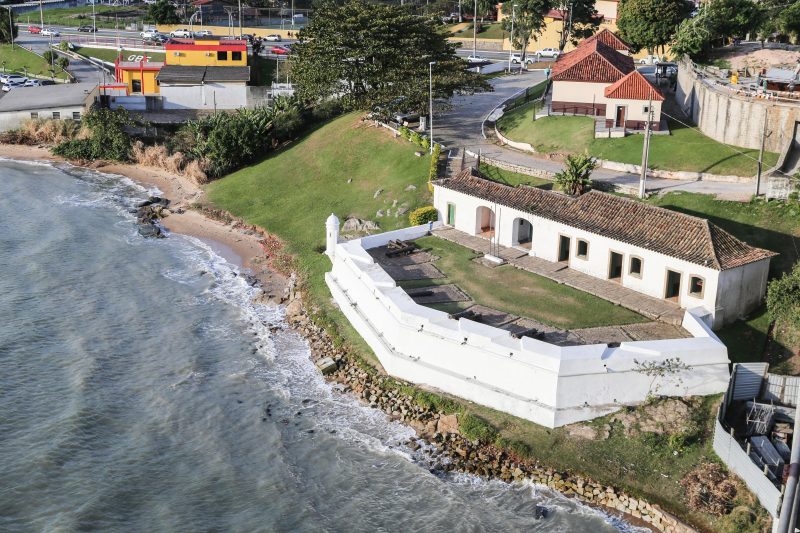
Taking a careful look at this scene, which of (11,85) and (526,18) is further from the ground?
(526,18)

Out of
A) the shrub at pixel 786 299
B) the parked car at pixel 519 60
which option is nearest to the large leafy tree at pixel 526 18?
the parked car at pixel 519 60

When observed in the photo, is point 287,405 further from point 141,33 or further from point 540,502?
point 141,33

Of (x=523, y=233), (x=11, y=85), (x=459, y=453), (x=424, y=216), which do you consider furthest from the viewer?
(x=11, y=85)

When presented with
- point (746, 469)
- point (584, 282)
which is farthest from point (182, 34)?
point (746, 469)

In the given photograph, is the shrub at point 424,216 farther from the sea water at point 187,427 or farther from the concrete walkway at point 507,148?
the sea water at point 187,427

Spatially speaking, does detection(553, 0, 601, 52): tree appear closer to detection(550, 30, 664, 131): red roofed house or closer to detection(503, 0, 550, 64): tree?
detection(503, 0, 550, 64): tree

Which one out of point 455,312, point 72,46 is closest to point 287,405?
point 455,312

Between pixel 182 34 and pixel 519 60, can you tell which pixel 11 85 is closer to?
pixel 182 34
